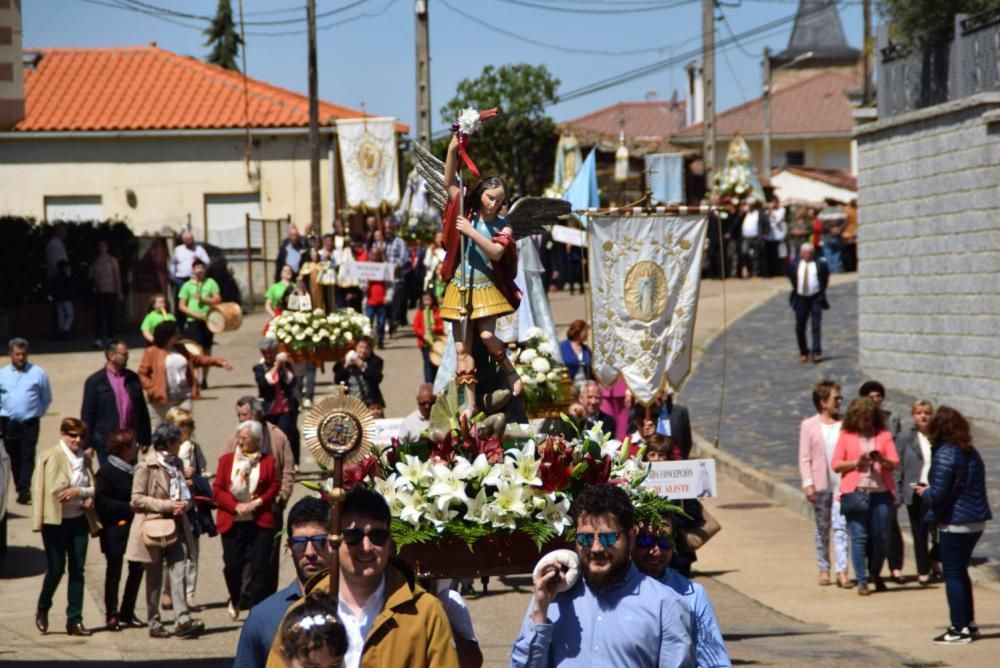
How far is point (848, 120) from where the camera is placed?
8100cm

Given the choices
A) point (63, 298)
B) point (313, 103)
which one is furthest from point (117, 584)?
point (313, 103)

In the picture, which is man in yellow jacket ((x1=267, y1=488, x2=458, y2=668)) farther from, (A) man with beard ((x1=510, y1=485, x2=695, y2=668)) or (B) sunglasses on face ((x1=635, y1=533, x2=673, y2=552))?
(B) sunglasses on face ((x1=635, y1=533, x2=673, y2=552))

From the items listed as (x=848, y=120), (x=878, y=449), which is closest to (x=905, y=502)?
(x=878, y=449)

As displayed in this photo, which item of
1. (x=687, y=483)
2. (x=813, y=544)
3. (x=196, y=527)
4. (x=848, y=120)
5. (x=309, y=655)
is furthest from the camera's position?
(x=848, y=120)

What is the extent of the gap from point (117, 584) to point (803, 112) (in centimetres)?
7275

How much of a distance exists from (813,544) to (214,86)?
30.6 m

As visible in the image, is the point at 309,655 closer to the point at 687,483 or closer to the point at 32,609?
the point at 687,483

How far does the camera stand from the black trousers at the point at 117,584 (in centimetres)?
1352

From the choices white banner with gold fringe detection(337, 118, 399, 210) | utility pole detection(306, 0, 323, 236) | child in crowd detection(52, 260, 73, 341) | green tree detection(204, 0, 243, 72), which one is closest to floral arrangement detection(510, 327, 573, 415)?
child in crowd detection(52, 260, 73, 341)

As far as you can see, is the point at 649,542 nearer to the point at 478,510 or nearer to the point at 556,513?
the point at 556,513

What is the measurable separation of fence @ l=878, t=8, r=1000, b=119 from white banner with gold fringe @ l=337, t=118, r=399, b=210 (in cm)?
1242

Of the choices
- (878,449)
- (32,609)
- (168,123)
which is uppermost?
(168,123)

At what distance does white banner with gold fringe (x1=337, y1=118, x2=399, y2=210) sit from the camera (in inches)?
1399

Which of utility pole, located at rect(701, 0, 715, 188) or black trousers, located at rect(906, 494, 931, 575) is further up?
utility pole, located at rect(701, 0, 715, 188)
